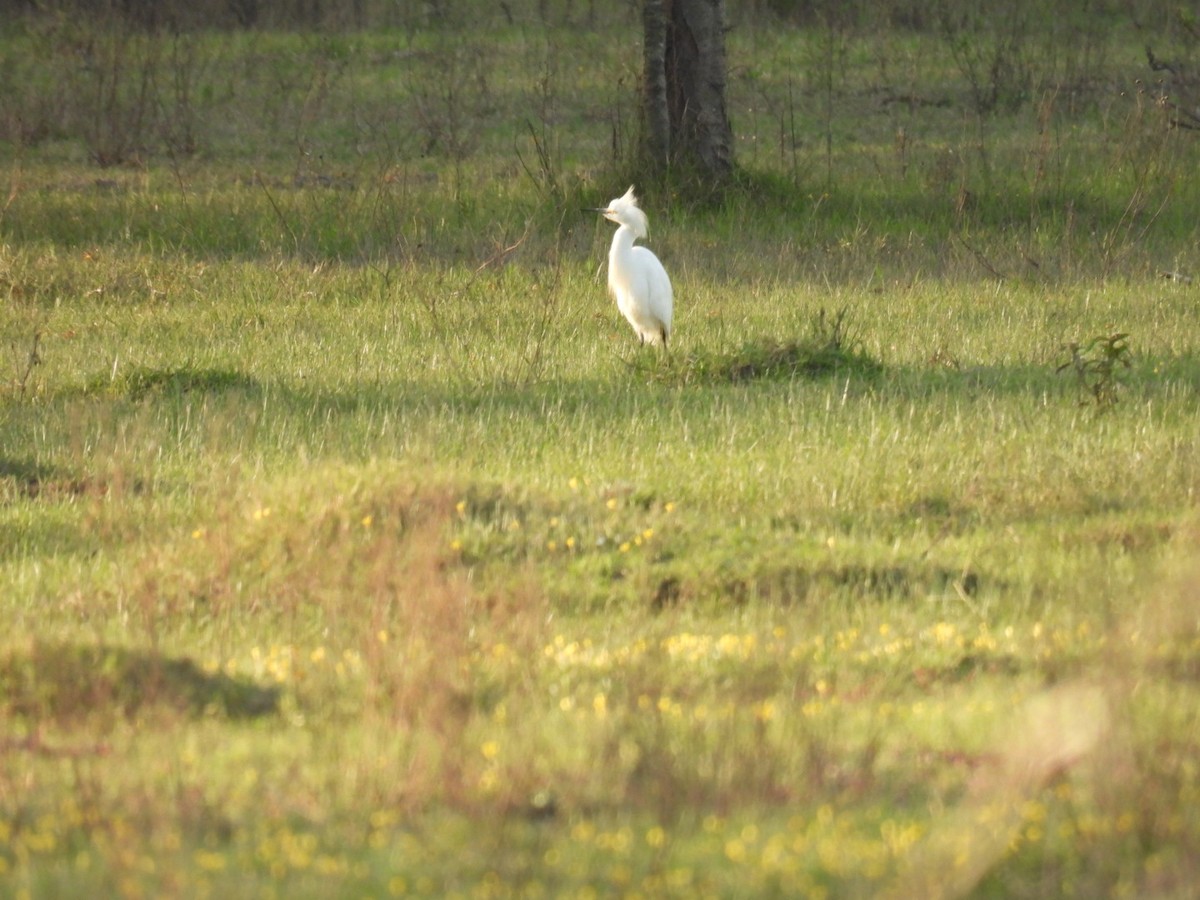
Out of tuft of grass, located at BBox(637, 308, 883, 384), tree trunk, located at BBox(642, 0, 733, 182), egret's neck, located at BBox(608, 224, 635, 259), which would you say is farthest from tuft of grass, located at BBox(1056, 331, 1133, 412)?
tree trunk, located at BBox(642, 0, 733, 182)

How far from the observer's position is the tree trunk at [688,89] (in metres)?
13.7

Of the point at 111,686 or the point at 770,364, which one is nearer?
the point at 111,686

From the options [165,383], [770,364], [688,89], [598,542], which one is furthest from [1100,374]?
[688,89]

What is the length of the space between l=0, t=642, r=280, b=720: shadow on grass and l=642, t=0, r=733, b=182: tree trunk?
990 cm

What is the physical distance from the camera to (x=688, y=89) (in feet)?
46.1

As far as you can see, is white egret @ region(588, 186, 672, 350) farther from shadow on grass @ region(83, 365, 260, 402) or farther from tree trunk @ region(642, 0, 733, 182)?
tree trunk @ region(642, 0, 733, 182)

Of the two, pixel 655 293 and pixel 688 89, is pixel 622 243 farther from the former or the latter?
pixel 688 89

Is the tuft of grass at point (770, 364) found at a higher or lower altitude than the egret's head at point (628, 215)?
lower

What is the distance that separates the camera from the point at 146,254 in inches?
471

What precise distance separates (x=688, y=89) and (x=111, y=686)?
10.8 metres

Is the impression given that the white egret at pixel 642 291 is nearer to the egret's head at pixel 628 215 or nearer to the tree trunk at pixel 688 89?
the egret's head at pixel 628 215

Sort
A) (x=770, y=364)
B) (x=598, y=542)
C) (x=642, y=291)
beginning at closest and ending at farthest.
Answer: (x=598, y=542) → (x=770, y=364) → (x=642, y=291)

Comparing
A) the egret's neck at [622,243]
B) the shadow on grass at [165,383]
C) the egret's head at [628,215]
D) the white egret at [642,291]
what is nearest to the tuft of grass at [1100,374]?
the white egret at [642,291]

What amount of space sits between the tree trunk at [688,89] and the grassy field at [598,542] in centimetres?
40
